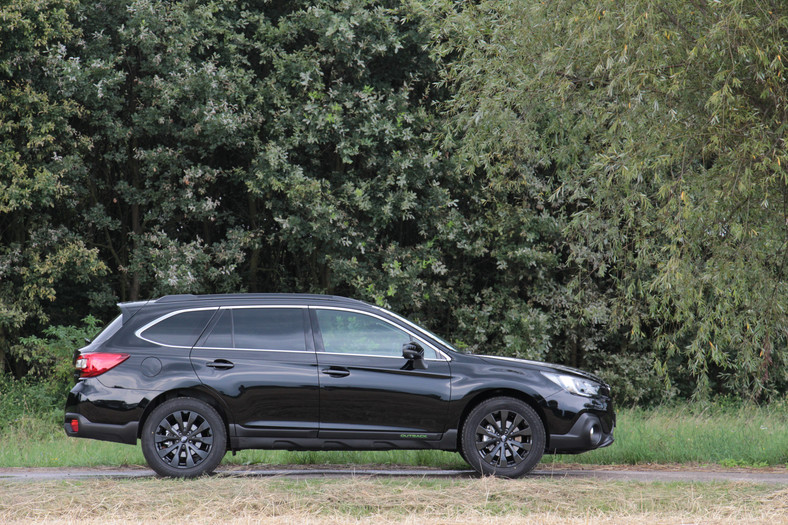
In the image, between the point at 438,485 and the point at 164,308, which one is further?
the point at 164,308

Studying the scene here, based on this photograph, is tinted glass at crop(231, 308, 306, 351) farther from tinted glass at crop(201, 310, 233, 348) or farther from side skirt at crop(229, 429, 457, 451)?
side skirt at crop(229, 429, 457, 451)

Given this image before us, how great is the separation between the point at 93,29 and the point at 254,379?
11.1m

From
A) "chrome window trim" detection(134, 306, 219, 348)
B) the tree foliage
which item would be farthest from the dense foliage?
"chrome window trim" detection(134, 306, 219, 348)

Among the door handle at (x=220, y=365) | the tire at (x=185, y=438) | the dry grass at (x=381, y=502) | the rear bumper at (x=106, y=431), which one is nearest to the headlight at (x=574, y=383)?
A: the dry grass at (x=381, y=502)

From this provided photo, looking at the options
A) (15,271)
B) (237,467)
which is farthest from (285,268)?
(237,467)

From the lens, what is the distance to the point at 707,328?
34.8ft

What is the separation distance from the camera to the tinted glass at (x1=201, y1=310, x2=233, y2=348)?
9383 mm

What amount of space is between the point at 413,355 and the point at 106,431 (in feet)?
10.00

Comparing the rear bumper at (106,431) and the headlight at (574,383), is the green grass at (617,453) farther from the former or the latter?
the rear bumper at (106,431)

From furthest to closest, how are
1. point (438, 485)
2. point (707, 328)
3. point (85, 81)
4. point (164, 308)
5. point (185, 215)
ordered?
1. point (185, 215)
2. point (85, 81)
3. point (707, 328)
4. point (164, 308)
5. point (438, 485)

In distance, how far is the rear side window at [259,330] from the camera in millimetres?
9398

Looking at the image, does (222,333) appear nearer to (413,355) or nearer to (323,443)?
(323,443)

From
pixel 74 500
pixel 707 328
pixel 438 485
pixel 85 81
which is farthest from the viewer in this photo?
pixel 85 81

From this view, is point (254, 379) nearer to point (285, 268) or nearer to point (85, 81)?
point (85, 81)
